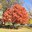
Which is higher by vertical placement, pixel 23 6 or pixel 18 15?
pixel 23 6

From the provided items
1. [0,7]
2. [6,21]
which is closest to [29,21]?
[6,21]

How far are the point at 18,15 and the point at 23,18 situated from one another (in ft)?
0.28

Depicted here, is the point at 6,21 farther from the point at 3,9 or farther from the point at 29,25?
the point at 29,25

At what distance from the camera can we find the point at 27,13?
1.68m

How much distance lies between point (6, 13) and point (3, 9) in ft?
0.24

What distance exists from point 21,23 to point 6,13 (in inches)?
10.5

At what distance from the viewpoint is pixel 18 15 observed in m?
1.71

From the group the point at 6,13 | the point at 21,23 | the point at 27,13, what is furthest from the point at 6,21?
the point at 27,13

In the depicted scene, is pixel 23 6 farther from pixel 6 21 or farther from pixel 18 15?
pixel 6 21

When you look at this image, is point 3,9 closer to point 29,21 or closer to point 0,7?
point 0,7

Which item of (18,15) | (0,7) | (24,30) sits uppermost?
(0,7)

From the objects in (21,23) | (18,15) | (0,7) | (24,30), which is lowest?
(24,30)

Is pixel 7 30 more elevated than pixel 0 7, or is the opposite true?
pixel 0 7

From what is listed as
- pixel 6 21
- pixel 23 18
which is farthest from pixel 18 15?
pixel 6 21
